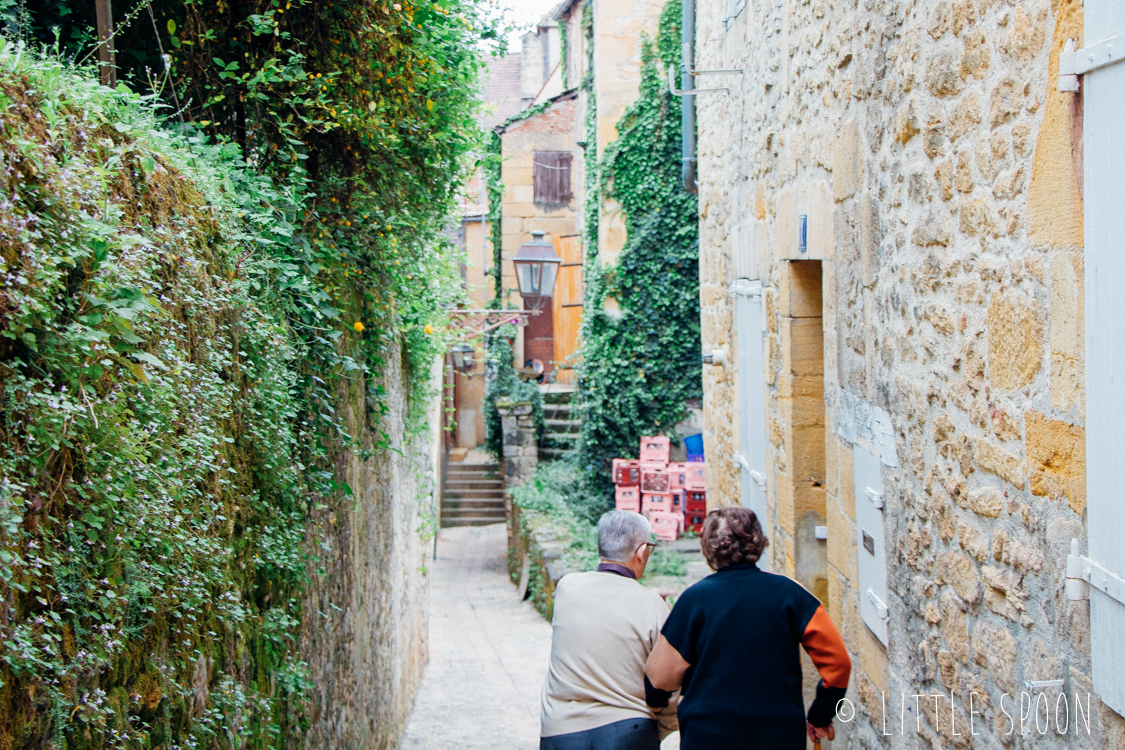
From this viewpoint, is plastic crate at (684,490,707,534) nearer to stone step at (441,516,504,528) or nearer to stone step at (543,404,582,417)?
stone step at (543,404,582,417)

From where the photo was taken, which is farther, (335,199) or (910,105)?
(335,199)

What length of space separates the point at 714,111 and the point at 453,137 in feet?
7.16

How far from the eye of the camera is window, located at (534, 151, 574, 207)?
2067 cm

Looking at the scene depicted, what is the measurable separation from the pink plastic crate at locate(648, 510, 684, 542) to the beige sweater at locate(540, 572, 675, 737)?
879 centimetres

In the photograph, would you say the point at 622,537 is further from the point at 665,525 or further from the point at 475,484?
the point at 475,484

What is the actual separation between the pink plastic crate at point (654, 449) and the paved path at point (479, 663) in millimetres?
2470

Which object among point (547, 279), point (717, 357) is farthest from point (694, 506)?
point (717, 357)

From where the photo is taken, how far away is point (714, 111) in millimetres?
6258

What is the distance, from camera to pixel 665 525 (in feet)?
39.0

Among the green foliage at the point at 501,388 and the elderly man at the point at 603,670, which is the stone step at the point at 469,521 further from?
the elderly man at the point at 603,670

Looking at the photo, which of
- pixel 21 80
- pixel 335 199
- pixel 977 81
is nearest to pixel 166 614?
pixel 21 80

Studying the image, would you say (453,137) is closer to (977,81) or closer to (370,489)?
(370,489)

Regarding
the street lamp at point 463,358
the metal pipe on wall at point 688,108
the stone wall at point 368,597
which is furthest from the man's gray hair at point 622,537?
the street lamp at point 463,358

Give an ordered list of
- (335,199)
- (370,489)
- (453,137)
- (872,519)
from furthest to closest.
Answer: (370,489)
(453,137)
(335,199)
(872,519)
